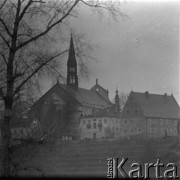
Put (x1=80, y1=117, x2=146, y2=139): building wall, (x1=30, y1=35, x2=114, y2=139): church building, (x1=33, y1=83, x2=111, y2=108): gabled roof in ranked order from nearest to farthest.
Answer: (x1=30, y1=35, x2=114, y2=139): church building → (x1=33, y1=83, x2=111, y2=108): gabled roof → (x1=80, y1=117, x2=146, y2=139): building wall

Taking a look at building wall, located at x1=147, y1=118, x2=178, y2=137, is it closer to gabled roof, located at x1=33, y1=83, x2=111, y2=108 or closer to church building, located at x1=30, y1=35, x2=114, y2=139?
gabled roof, located at x1=33, y1=83, x2=111, y2=108

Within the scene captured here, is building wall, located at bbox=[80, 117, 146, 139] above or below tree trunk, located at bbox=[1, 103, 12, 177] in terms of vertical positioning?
above

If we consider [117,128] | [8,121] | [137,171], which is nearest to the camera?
[8,121]

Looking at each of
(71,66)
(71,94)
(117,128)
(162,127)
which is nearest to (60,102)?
(71,94)

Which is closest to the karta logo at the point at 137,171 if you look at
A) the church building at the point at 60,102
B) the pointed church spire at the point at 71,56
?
the church building at the point at 60,102

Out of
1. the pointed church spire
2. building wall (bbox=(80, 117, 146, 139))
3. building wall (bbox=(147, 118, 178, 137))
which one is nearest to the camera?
the pointed church spire

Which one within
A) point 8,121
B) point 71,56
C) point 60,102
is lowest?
point 8,121

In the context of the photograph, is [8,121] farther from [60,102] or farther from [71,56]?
[60,102]

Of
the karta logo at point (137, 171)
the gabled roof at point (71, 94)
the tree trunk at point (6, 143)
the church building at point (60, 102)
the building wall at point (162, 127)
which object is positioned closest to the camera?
the tree trunk at point (6, 143)

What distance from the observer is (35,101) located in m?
6.39

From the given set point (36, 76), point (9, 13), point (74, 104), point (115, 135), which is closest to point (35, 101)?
point (36, 76)

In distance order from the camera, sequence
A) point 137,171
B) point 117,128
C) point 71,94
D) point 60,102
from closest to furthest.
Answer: point 137,171
point 60,102
point 71,94
point 117,128

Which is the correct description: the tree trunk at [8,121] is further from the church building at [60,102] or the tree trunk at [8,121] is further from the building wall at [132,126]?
the building wall at [132,126]

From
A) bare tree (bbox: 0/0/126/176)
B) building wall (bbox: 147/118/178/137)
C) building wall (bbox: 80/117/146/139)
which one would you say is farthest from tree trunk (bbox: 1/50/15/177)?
building wall (bbox: 147/118/178/137)
